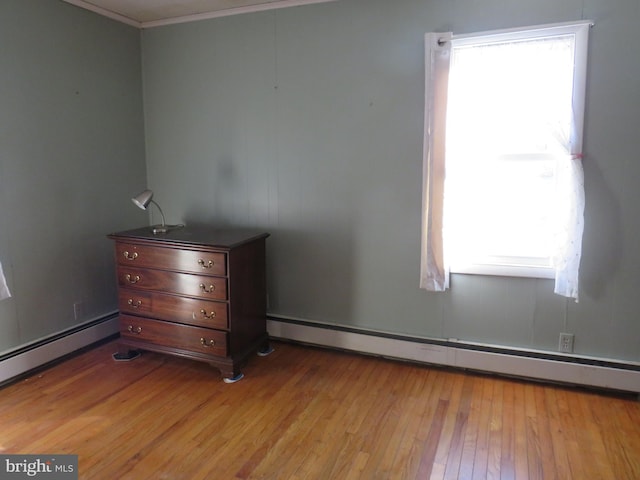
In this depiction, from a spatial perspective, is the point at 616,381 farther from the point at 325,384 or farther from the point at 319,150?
the point at 319,150

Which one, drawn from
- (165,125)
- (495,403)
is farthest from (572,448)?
(165,125)

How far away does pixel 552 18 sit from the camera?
2.53m

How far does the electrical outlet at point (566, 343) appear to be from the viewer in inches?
107

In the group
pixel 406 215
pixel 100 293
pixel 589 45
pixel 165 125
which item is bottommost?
pixel 100 293

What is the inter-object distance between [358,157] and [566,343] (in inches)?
66.9

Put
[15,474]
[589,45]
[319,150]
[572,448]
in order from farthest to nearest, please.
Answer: [319,150]
[589,45]
[572,448]
[15,474]

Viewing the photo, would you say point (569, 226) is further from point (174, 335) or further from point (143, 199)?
point (143, 199)

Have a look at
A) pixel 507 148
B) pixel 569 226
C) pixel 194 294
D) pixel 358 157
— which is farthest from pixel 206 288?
pixel 569 226

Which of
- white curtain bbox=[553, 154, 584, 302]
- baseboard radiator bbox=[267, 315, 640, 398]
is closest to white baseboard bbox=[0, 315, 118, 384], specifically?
baseboard radiator bbox=[267, 315, 640, 398]

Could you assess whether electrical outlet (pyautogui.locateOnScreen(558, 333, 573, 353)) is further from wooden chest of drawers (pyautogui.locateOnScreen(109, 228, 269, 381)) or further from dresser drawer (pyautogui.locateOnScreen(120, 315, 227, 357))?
dresser drawer (pyautogui.locateOnScreen(120, 315, 227, 357))

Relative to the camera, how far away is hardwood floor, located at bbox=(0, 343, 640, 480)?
80.0 inches

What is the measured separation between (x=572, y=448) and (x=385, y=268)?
1.42m

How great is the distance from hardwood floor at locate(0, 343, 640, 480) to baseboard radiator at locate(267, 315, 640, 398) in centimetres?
7

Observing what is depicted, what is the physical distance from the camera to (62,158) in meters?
3.04
